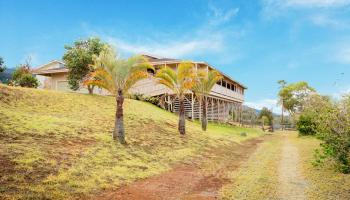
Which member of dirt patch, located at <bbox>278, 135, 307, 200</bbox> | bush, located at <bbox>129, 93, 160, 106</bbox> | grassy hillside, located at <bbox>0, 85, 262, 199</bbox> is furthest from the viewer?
bush, located at <bbox>129, 93, 160, 106</bbox>

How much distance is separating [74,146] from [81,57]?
62.1ft

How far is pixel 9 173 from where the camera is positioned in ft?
32.8

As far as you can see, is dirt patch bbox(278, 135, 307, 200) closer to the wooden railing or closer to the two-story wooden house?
the two-story wooden house

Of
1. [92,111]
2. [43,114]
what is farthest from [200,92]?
[43,114]

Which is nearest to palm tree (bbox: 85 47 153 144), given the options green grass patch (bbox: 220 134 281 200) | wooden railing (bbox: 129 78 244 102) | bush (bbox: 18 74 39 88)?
green grass patch (bbox: 220 134 281 200)

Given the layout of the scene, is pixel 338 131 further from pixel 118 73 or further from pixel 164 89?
pixel 164 89

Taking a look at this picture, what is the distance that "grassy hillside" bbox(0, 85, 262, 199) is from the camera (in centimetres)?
1006

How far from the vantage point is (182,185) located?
11.4 meters

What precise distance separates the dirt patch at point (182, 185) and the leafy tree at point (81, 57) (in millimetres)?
20312

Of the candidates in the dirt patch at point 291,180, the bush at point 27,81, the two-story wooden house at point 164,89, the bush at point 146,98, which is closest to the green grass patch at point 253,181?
the dirt patch at point 291,180

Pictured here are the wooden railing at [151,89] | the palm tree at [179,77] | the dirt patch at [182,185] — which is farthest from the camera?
the wooden railing at [151,89]

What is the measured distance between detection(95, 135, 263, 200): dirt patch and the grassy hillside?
0.61 metres

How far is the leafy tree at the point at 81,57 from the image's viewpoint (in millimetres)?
32438

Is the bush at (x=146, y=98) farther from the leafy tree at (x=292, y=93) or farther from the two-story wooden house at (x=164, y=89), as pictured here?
the leafy tree at (x=292, y=93)
